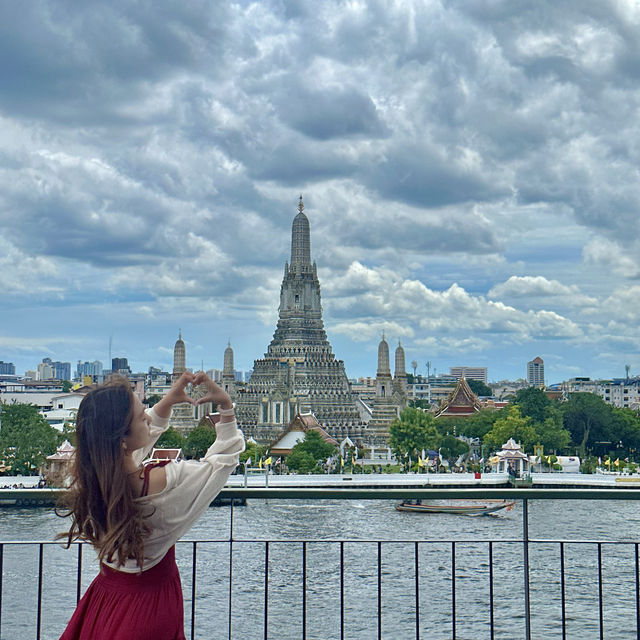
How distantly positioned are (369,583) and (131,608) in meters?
21.6

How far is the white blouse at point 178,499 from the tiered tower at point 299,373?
67140mm

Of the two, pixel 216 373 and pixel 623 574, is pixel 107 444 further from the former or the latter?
pixel 216 373

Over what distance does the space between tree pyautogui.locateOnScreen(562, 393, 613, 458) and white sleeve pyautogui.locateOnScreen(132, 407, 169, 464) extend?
6413 cm

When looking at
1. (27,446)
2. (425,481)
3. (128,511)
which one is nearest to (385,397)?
(425,481)

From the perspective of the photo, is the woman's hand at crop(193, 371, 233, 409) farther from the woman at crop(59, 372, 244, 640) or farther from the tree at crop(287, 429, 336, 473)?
the tree at crop(287, 429, 336, 473)

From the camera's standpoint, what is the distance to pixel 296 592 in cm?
2309

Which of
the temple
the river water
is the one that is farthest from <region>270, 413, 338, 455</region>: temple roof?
the river water

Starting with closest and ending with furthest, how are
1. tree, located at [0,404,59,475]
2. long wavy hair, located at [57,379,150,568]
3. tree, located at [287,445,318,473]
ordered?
long wavy hair, located at [57,379,150,568]
tree, located at [0,404,59,475]
tree, located at [287,445,318,473]

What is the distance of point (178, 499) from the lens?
2801 millimetres

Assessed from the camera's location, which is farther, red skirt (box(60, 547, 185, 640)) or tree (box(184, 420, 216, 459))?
tree (box(184, 420, 216, 459))

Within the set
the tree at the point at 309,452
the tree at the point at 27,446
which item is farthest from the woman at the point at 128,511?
the tree at the point at 309,452

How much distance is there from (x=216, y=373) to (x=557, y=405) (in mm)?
133915

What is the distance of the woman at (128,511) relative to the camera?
8.79ft

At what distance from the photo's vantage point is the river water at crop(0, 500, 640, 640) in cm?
1805
